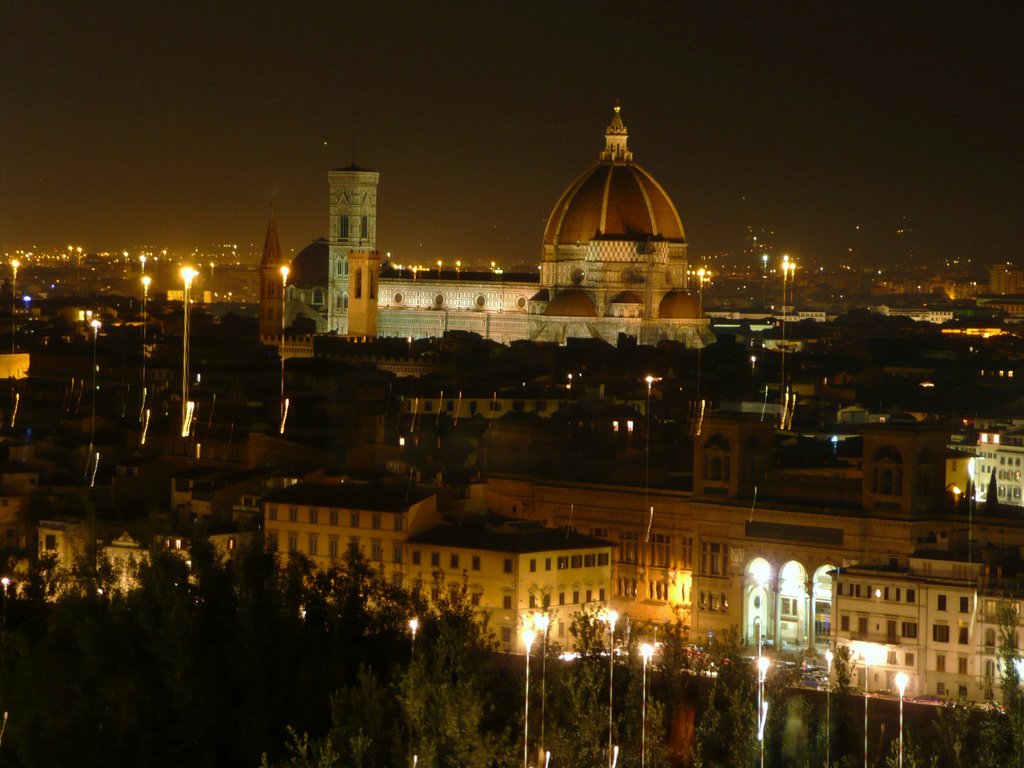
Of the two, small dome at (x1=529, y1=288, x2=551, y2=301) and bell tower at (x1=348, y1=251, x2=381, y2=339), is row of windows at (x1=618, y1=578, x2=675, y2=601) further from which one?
small dome at (x1=529, y1=288, x2=551, y2=301)

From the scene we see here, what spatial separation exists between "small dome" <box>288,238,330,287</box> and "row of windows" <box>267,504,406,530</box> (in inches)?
1698

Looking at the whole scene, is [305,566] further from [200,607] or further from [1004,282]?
[1004,282]

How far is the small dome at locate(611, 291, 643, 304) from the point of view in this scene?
64.2m

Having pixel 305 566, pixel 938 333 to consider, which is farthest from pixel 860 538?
pixel 938 333

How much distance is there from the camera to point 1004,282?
128 metres

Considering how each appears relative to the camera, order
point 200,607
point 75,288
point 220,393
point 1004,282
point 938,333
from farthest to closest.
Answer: point 1004,282 → point 75,288 → point 938,333 → point 220,393 → point 200,607

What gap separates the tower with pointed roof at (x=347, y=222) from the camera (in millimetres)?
70062

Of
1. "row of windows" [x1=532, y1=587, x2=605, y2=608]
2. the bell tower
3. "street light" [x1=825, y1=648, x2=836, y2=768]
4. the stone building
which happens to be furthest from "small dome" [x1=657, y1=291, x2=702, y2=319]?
"street light" [x1=825, y1=648, x2=836, y2=768]

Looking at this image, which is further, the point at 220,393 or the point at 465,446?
the point at 220,393

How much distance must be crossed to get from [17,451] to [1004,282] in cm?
9379

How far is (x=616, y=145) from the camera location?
66312mm

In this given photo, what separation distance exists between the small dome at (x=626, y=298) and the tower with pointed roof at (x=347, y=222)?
782cm

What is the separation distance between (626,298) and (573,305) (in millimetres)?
1138

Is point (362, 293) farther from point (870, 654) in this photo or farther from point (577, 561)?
point (870, 654)
